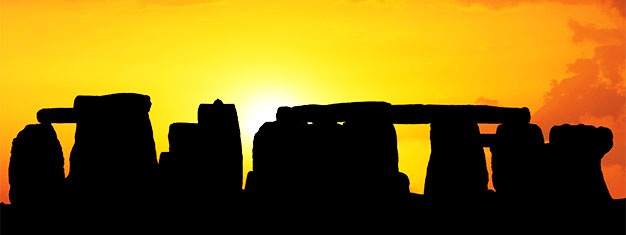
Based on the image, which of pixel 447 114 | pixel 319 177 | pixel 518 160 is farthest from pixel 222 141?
pixel 518 160

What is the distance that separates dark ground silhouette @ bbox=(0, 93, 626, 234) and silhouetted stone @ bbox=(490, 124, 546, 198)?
2cm

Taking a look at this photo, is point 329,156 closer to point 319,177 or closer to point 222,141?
point 319,177

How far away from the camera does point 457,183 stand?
18.2 m

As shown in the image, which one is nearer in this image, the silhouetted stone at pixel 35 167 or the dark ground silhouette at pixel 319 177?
the dark ground silhouette at pixel 319 177

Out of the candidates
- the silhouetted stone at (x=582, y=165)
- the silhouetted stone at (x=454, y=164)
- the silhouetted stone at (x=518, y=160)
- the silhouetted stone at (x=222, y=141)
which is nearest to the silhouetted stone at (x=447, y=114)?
the silhouetted stone at (x=454, y=164)

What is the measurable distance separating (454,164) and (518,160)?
1583mm

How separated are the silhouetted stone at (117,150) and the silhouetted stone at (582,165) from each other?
7398 mm

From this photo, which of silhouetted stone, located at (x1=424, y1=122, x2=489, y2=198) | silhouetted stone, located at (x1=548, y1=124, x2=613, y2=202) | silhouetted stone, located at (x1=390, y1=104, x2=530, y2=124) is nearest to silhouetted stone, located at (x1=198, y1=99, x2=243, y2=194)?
silhouetted stone, located at (x1=390, y1=104, x2=530, y2=124)

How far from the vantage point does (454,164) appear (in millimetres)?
18266

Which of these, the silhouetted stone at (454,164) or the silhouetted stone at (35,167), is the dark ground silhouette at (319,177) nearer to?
the silhouetted stone at (454,164)

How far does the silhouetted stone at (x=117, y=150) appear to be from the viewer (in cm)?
1836

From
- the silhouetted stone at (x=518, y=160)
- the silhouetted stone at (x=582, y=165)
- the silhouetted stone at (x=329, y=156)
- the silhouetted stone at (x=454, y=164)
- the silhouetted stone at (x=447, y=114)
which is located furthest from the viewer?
the silhouetted stone at (x=518, y=160)

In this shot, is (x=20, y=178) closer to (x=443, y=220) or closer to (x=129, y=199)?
(x=129, y=199)

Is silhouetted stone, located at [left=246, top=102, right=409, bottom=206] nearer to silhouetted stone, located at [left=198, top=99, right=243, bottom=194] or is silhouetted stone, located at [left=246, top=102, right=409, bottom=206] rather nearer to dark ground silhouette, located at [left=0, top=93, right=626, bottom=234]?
dark ground silhouette, located at [left=0, top=93, right=626, bottom=234]
